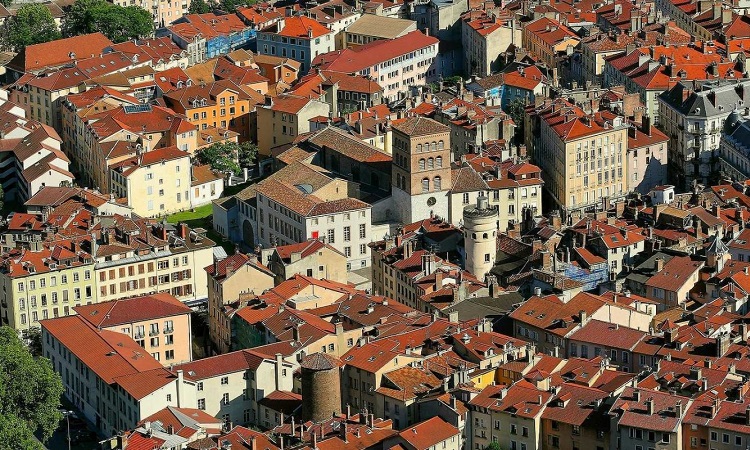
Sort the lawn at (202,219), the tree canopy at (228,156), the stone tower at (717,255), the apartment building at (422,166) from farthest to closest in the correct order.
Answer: the tree canopy at (228,156) → the lawn at (202,219) → the apartment building at (422,166) → the stone tower at (717,255)

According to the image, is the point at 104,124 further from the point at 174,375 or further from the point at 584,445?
the point at 584,445

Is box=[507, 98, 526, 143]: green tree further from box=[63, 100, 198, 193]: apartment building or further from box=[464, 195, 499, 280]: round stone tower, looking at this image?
box=[63, 100, 198, 193]: apartment building

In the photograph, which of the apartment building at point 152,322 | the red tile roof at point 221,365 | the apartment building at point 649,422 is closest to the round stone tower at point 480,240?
the apartment building at point 152,322

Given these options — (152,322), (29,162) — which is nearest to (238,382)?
(152,322)

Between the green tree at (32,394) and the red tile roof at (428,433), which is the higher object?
the red tile roof at (428,433)

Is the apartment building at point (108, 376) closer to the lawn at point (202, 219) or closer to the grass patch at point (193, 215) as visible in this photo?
the lawn at point (202, 219)

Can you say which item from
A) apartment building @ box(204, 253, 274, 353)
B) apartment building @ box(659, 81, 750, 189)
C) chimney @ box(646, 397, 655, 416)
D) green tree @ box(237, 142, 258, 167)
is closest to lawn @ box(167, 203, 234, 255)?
green tree @ box(237, 142, 258, 167)

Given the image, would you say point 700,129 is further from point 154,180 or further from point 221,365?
point 221,365

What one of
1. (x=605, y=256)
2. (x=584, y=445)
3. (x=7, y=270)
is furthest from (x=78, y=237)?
(x=584, y=445)
